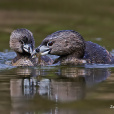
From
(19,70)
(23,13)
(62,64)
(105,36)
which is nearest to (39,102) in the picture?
(19,70)

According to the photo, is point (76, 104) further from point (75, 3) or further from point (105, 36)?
point (75, 3)

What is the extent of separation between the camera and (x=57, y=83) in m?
7.72

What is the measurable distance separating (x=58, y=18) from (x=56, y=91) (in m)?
12.6

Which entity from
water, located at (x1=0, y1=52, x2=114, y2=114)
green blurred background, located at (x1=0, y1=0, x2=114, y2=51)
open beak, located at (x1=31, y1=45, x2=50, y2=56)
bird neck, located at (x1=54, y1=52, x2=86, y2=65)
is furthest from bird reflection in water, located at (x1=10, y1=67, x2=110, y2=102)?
green blurred background, located at (x1=0, y1=0, x2=114, y2=51)

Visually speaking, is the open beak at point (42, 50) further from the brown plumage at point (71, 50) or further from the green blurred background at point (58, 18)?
the green blurred background at point (58, 18)

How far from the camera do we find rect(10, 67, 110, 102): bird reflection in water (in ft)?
22.0

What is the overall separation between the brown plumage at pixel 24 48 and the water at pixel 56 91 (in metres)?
1.56

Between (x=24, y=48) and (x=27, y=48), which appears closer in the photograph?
(x=27, y=48)

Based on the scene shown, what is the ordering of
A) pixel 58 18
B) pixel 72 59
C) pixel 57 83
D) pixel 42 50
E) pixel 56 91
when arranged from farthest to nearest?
pixel 58 18, pixel 72 59, pixel 42 50, pixel 57 83, pixel 56 91

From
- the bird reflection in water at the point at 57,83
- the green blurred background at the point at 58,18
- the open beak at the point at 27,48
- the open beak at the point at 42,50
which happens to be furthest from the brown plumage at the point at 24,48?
the green blurred background at the point at 58,18

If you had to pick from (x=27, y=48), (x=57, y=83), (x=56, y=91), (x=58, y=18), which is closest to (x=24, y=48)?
(x=27, y=48)

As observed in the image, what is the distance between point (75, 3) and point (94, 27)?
4.15 metres

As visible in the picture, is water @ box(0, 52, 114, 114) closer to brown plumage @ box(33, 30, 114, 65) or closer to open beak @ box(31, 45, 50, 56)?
open beak @ box(31, 45, 50, 56)

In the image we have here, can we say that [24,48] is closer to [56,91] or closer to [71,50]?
[71,50]
